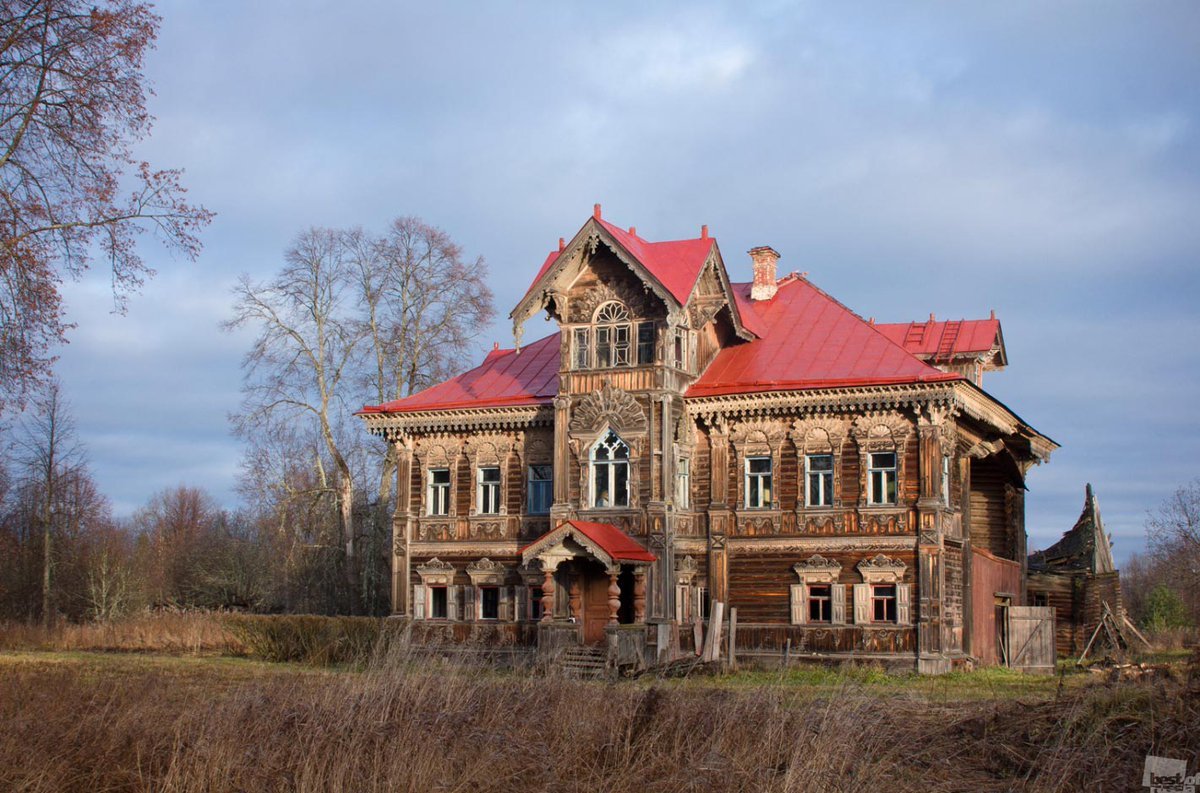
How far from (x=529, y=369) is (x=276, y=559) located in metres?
21.1

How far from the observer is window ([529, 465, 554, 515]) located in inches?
1380

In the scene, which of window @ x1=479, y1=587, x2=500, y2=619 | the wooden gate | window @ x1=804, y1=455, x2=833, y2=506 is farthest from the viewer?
window @ x1=479, y1=587, x2=500, y2=619

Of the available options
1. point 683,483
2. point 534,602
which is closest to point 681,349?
point 683,483

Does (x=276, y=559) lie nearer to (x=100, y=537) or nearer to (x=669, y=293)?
(x=100, y=537)

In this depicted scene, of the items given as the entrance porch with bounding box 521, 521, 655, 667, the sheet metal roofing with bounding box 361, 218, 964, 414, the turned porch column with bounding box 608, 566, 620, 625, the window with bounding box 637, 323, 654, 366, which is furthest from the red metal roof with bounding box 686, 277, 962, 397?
the turned porch column with bounding box 608, 566, 620, 625

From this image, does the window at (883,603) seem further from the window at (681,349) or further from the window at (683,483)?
the window at (681,349)

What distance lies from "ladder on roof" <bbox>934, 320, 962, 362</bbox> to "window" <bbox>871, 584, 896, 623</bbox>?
8.32 meters

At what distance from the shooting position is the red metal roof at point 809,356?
104ft

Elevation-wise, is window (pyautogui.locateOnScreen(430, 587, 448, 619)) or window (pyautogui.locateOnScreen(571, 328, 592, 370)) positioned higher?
window (pyautogui.locateOnScreen(571, 328, 592, 370))

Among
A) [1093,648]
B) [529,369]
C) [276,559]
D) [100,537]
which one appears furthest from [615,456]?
[100,537]

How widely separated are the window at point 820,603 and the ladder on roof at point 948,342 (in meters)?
8.59

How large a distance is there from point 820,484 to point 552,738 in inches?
795

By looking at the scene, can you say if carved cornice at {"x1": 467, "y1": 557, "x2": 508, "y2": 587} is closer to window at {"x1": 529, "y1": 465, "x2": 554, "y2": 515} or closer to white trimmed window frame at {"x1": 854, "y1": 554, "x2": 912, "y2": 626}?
window at {"x1": 529, "y1": 465, "x2": 554, "y2": 515}

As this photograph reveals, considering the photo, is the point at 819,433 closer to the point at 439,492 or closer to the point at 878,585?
the point at 878,585
